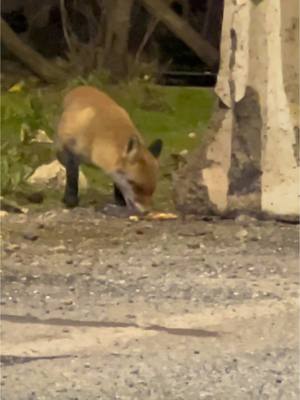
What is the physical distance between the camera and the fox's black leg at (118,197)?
6336mm

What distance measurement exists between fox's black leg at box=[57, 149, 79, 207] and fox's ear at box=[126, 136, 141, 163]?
1.10 feet

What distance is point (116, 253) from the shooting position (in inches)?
203

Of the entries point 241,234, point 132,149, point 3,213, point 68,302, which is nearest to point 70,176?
point 132,149

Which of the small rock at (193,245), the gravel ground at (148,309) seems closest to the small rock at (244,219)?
the gravel ground at (148,309)

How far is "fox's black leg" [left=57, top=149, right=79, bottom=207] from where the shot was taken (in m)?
6.31

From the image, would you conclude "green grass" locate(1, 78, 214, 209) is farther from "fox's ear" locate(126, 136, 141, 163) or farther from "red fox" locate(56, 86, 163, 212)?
"fox's ear" locate(126, 136, 141, 163)

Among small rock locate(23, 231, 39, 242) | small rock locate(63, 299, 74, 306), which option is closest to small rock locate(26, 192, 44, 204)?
small rock locate(23, 231, 39, 242)

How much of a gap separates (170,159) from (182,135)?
0.98 meters

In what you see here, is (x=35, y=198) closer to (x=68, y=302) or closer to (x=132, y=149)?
(x=132, y=149)

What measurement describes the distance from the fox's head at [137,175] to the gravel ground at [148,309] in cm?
25

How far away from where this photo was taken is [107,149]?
636cm

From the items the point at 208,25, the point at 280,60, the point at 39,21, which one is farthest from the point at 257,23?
the point at 39,21

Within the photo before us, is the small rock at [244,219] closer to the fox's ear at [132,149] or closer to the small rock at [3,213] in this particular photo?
the fox's ear at [132,149]

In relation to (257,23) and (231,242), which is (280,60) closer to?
(257,23)
